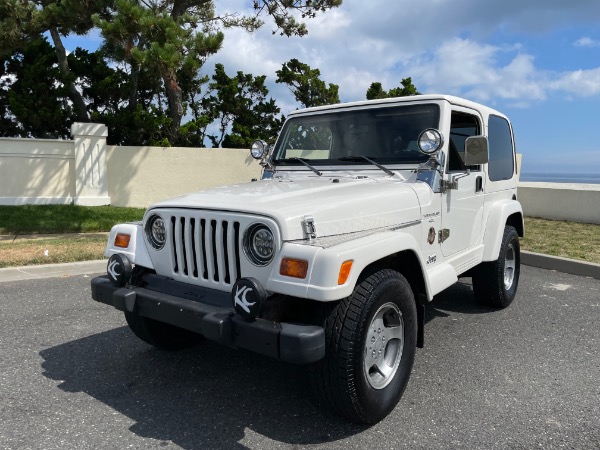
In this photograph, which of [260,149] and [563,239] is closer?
[260,149]

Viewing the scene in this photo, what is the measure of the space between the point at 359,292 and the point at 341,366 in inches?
15.5

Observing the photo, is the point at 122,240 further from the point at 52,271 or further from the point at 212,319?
the point at 52,271

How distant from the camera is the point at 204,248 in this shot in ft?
9.61

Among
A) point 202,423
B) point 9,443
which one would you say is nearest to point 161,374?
point 202,423

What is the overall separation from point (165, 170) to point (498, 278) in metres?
9.73

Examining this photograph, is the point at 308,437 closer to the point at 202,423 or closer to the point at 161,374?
the point at 202,423

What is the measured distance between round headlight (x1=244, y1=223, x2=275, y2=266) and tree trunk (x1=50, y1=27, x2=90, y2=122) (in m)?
11.8

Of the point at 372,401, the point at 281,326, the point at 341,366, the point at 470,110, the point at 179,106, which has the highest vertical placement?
the point at 179,106

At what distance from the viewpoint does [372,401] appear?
9.00 ft

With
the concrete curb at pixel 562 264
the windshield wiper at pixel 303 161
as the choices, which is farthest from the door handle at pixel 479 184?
the concrete curb at pixel 562 264

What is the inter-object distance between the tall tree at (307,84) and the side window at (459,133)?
13.2m

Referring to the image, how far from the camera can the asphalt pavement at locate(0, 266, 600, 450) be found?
2.72 m

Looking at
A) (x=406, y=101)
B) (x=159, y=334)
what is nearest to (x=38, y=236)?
(x=159, y=334)

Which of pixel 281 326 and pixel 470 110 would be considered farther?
pixel 470 110
